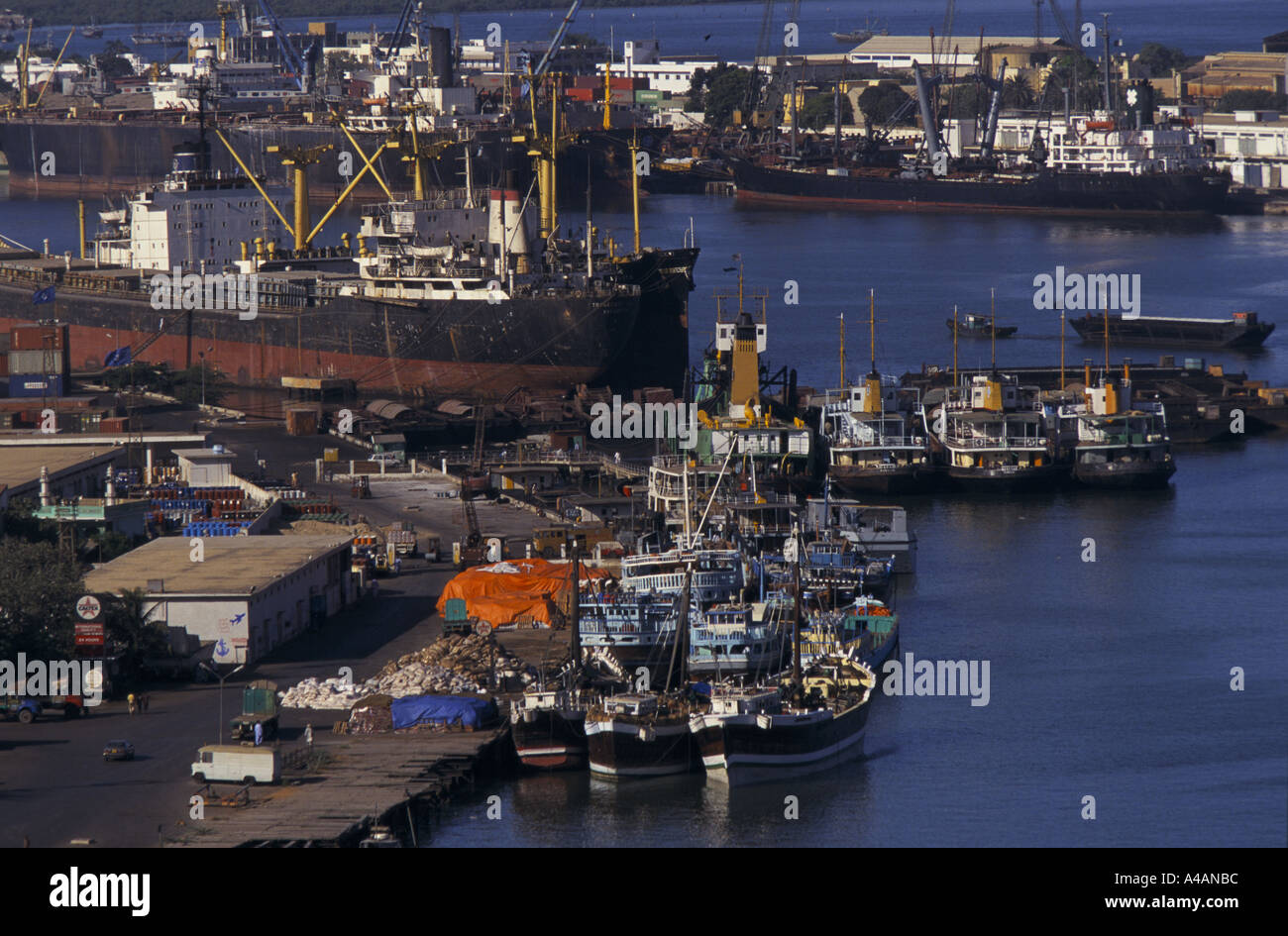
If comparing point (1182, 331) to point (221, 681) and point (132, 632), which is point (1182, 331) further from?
point (221, 681)

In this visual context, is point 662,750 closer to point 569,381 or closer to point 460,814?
point 460,814

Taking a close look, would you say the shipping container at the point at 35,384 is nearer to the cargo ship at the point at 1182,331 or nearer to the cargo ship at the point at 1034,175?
the cargo ship at the point at 1182,331

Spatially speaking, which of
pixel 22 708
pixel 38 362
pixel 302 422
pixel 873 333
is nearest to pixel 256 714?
pixel 22 708

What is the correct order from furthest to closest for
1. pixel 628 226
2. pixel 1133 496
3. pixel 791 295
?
pixel 628 226
pixel 791 295
pixel 1133 496

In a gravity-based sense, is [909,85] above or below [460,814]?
above

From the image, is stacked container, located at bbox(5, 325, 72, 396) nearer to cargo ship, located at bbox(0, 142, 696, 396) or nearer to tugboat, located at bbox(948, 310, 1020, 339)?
cargo ship, located at bbox(0, 142, 696, 396)

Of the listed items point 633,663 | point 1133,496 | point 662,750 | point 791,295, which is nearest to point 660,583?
point 633,663
